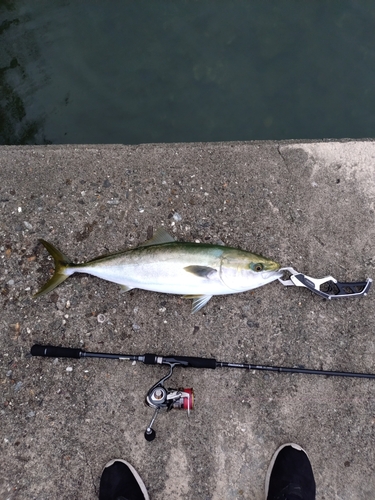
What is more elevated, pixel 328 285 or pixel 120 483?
pixel 328 285

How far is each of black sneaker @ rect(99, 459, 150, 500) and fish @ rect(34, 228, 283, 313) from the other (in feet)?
4.47

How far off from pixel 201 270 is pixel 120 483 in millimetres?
1753

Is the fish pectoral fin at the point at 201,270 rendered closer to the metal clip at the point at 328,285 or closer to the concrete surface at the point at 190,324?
the concrete surface at the point at 190,324

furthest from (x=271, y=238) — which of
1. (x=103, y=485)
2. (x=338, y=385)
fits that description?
(x=103, y=485)

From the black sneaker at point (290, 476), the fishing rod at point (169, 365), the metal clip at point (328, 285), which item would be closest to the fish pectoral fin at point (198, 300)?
the fishing rod at point (169, 365)

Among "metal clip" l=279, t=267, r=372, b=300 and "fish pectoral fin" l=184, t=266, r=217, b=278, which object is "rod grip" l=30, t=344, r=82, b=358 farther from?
"metal clip" l=279, t=267, r=372, b=300

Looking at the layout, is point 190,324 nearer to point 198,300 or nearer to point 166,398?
point 198,300

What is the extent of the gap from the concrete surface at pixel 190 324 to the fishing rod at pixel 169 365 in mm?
134

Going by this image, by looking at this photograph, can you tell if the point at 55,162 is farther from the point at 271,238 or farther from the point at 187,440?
the point at 187,440

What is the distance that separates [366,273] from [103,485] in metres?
2.80

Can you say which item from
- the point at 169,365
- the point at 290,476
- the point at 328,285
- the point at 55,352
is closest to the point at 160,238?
the point at 169,365

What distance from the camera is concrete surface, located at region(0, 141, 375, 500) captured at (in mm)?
2824

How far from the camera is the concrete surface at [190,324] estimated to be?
282 centimetres

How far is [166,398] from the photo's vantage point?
8.92 ft
